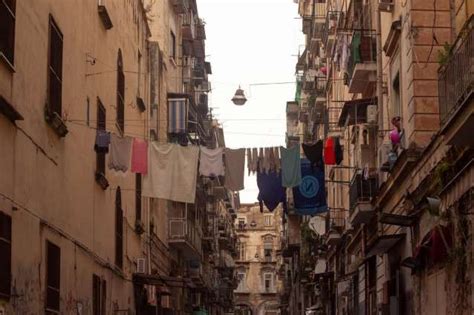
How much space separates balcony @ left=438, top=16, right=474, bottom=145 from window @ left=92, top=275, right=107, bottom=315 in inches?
332

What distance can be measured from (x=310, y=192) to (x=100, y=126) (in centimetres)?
740

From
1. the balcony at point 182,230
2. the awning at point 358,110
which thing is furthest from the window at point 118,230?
the balcony at point 182,230

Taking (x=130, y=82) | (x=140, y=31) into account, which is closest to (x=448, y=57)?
(x=130, y=82)

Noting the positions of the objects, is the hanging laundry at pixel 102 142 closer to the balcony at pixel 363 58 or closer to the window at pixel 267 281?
the balcony at pixel 363 58

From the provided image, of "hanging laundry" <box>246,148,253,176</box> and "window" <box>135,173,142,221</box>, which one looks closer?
"hanging laundry" <box>246,148,253,176</box>

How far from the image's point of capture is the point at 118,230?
23.8 metres

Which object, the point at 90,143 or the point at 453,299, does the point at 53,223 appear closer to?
the point at 90,143

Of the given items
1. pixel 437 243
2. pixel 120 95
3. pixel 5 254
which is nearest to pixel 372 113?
pixel 120 95

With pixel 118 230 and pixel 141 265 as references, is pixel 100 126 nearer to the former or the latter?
pixel 118 230

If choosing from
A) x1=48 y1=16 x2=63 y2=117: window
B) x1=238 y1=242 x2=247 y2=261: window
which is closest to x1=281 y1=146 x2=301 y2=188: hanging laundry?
x1=48 y1=16 x2=63 y2=117: window

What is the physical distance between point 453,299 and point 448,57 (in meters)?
3.56

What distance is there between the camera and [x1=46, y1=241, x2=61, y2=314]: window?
15688 mm

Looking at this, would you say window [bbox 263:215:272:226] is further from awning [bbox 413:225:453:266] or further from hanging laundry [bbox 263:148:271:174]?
awning [bbox 413:225:453:266]

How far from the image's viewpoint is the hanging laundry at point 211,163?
800 inches
